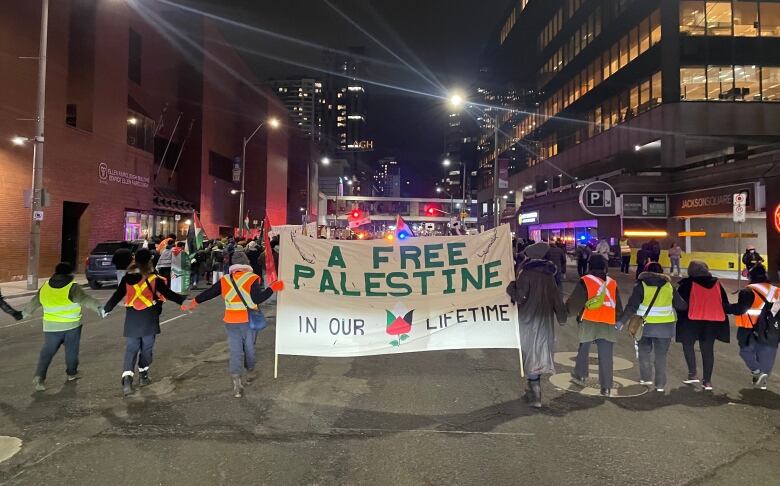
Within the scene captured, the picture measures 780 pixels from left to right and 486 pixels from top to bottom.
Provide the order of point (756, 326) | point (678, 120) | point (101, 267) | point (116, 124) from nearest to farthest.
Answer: point (756, 326) → point (101, 267) → point (116, 124) → point (678, 120)

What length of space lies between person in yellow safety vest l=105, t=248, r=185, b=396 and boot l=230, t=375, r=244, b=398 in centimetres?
113

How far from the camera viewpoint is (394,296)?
21.8 ft

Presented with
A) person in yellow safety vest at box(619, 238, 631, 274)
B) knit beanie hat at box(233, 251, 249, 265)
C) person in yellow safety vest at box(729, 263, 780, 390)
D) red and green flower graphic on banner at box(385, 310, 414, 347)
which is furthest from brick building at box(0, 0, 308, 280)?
person in yellow safety vest at box(619, 238, 631, 274)

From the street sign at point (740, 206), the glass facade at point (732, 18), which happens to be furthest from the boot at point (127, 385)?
the glass facade at point (732, 18)

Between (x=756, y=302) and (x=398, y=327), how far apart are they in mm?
4475

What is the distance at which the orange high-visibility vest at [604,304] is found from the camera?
5.99 metres

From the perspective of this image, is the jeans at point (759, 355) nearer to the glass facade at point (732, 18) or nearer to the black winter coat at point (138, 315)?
the black winter coat at point (138, 315)

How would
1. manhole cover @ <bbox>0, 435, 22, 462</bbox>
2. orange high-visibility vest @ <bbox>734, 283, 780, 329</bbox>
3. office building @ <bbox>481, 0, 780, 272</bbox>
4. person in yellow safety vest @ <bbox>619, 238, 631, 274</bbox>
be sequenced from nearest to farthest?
manhole cover @ <bbox>0, 435, 22, 462</bbox>, orange high-visibility vest @ <bbox>734, 283, 780, 329</bbox>, person in yellow safety vest @ <bbox>619, 238, 631, 274</bbox>, office building @ <bbox>481, 0, 780, 272</bbox>

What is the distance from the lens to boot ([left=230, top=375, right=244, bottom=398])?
5.87 meters

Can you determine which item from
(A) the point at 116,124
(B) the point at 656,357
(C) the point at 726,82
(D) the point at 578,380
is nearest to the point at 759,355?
(B) the point at 656,357

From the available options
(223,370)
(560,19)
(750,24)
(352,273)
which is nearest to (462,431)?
(352,273)

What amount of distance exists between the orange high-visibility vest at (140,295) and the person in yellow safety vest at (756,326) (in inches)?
277

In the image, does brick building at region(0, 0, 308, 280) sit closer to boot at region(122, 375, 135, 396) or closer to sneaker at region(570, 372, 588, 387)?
boot at region(122, 375, 135, 396)

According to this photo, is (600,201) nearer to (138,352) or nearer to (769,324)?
(769,324)
